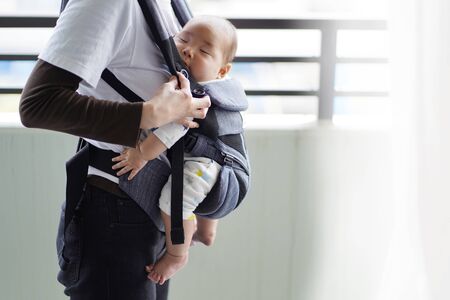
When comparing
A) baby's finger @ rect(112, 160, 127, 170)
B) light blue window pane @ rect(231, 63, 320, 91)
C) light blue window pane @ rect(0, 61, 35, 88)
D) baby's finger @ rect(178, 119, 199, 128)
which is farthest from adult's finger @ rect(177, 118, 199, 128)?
light blue window pane @ rect(0, 61, 35, 88)

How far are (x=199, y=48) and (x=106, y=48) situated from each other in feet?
0.73

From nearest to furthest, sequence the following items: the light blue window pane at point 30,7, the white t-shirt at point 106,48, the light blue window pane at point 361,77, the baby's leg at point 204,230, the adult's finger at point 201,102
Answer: the white t-shirt at point 106,48
the adult's finger at point 201,102
the baby's leg at point 204,230
the light blue window pane at point 361,77
the light blue window pane at point 30,7

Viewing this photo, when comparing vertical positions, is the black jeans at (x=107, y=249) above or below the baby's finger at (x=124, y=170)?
below

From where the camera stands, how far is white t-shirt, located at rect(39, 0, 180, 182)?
81 centimetres

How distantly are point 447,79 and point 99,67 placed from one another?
65cm

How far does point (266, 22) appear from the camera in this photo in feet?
5.90

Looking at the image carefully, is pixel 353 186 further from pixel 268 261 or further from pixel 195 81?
pixel 195 81

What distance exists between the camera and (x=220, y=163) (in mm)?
1018

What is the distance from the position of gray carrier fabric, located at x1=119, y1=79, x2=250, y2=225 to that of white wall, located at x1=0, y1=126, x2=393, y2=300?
0.76 meters

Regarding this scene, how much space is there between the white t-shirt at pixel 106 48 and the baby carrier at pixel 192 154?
0.8 inches

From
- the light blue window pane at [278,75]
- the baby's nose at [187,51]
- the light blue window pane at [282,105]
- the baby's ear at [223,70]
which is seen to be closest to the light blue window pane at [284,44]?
the light blue window pane at [278,75]

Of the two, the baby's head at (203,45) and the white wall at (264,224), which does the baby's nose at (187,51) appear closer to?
the baby's head at (203,45)

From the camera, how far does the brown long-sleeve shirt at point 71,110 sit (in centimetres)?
81

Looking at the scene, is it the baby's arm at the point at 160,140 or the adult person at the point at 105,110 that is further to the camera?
the baby's arm at the point at 160,140
